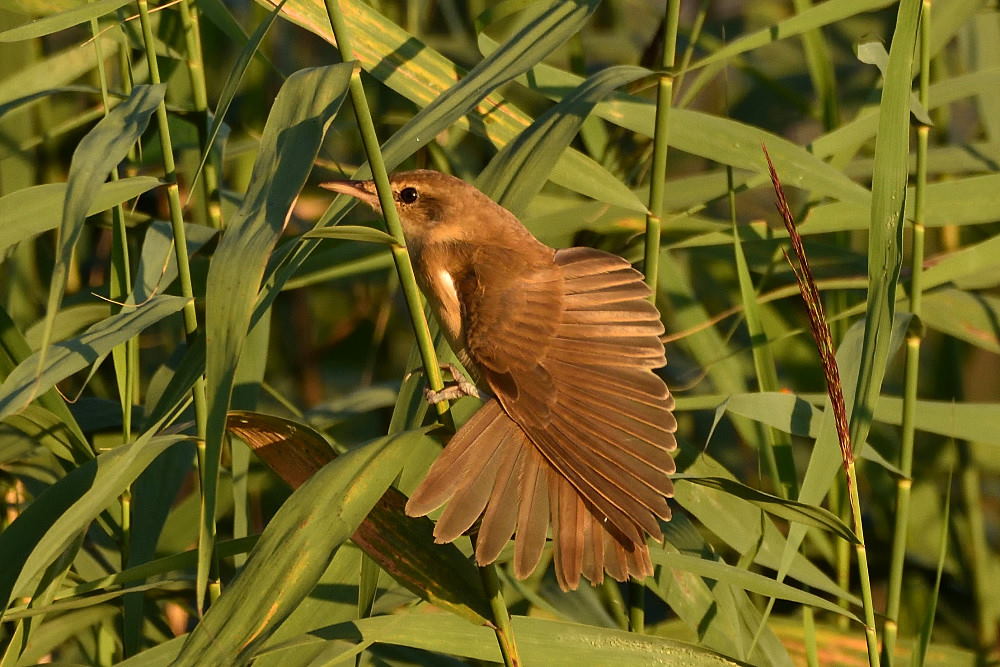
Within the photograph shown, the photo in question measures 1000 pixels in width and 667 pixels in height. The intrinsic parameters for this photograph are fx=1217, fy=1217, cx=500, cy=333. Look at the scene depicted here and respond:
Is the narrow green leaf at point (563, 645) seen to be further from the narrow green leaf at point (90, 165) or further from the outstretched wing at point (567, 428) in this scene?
the narrow green leaf at point (90, 165)

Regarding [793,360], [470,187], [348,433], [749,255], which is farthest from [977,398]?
[470,187]

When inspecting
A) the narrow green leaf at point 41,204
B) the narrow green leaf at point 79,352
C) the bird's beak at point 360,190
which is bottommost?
the narrow green leaf at point 79,352

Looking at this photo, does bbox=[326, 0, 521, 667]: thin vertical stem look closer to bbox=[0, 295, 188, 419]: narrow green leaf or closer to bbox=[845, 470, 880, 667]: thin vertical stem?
bbox=[0, 295, 188, 419]: narrow green leaf

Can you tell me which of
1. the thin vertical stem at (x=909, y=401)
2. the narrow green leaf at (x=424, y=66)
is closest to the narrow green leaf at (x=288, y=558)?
the narrow green leaf at (x=424, y=66)

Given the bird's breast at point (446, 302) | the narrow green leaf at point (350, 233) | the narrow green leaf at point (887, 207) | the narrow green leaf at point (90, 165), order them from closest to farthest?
the narrow green leaf at point (90, 165) → the narrow green leaf at point (350, 233) → the narrow green leaf at point (887, 207) → the bird's breast at point (446, 302)

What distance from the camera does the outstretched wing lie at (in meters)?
1.44

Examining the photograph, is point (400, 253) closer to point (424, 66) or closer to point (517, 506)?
point (517, 506)

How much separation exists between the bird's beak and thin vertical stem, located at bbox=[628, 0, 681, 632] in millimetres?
375

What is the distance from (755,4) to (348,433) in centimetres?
186

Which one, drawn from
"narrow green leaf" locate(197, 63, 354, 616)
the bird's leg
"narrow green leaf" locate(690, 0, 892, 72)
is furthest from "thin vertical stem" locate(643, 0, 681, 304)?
"narrow green leaf" locate(197, 63, 354, 616)

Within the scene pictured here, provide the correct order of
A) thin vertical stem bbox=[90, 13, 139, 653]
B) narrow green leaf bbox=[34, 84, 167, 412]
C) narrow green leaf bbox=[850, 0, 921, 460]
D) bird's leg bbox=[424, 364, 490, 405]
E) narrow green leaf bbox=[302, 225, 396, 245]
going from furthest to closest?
thin vertical stem bbox=[90, 13, 139, 653], bird's leg bbox=[424, 364, 490, 405], narrow green leaf bbox=[850, 0, 921, 460], narrow green leaf bbox=[302, 225, 396, 245], narrow green leaf bbox=[34, 84, 167, 412]

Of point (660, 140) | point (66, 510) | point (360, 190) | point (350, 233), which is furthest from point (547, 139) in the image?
point (66, 510)

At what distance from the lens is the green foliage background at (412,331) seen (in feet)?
4.16

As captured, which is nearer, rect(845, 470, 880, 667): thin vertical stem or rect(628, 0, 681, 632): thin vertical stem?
rect(845, 470, 880, 667): thin vertical stem
